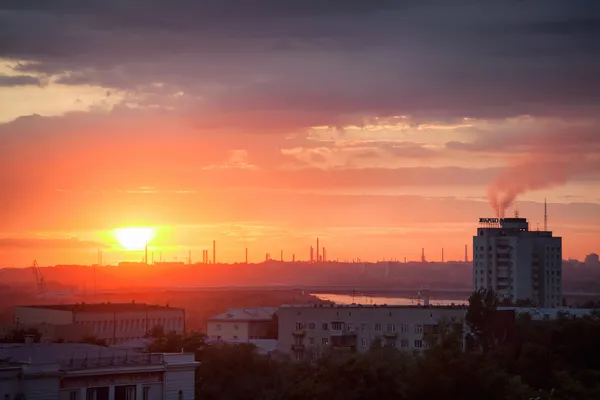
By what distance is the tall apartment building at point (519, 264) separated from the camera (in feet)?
449

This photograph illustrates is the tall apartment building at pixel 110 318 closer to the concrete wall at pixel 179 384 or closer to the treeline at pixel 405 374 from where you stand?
the treeline at pixel 405 374

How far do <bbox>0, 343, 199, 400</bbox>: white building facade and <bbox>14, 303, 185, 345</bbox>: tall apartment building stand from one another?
45004 mm

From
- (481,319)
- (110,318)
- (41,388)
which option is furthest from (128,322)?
A: (41,388)

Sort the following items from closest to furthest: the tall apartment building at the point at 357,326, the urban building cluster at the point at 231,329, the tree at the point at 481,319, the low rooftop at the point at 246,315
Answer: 1. the urban building cluster at the point at 231,329
2. the tree at the point at 481,319
3. the tall apartment building at the point at 357,326
4. the low rooftop at the point at 246,315

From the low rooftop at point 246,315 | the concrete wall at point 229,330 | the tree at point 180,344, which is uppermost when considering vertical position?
the tree at point 180,344

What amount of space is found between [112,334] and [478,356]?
136ft

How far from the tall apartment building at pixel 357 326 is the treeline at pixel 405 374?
13807mm

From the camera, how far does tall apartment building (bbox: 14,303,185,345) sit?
86000 millimetres

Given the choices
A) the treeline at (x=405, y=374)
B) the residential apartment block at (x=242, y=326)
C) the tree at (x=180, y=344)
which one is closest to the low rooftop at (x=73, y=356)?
the treeline at (x=405, y=374)

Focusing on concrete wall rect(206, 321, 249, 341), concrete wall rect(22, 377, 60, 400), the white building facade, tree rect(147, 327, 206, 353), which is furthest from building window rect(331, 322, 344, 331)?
concrete wall rect(22, 377, 60, 400)

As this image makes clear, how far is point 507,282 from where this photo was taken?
138 meters

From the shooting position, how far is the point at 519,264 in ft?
448

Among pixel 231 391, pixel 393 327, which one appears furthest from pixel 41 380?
pixel 393 327

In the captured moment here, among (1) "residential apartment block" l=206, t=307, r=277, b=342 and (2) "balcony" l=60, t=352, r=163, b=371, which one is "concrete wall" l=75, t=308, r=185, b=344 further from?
(2) "balcony" l=60, t=352, r=163, b=371
